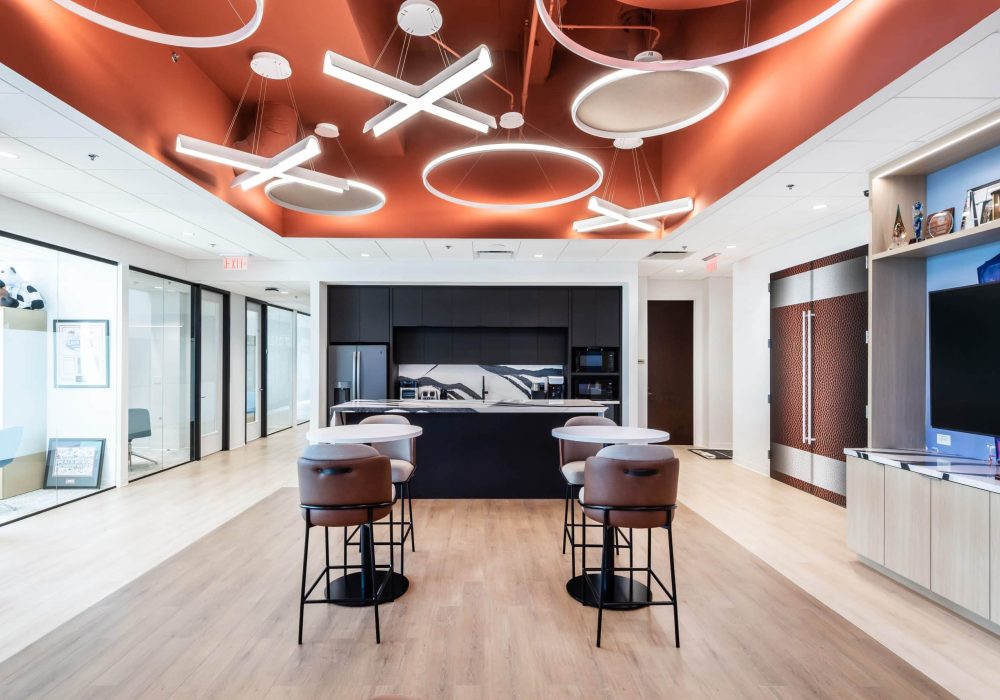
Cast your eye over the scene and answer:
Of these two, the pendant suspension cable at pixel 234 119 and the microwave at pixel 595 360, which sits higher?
the pendant suspension cable at pixel 234 119

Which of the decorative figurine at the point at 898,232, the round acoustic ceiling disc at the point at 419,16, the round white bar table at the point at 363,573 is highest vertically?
the round acoustic ceiling disc at the point at 419,16

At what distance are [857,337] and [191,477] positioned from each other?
307 inches

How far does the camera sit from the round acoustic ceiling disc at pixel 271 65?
152 inches

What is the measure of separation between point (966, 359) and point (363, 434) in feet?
12.9

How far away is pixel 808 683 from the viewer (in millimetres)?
2465

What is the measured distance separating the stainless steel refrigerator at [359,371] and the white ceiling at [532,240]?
136 centimetres

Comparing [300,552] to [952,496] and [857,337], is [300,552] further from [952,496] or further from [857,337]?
[857,337]

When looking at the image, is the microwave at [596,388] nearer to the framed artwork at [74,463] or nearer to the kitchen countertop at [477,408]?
the kitchen countertop at [477,408]

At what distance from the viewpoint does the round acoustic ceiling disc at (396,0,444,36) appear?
3346 millimetres

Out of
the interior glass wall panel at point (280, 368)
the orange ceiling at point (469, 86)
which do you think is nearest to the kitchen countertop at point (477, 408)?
the orange ceiling at point (469, 86)

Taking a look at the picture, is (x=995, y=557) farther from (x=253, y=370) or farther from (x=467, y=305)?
(x=253, y=370)

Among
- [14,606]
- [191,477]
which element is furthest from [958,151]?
[191,477]

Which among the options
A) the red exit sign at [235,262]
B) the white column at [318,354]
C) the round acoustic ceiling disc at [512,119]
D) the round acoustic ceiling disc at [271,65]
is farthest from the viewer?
the white column at [318,354]

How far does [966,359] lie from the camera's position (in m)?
3.43
